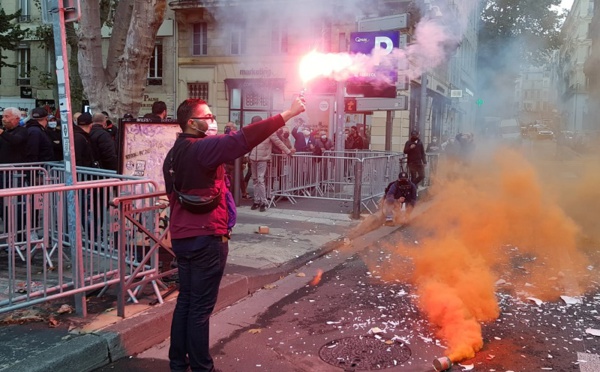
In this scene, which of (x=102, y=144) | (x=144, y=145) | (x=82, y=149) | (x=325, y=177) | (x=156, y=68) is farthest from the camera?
(x=156, y=68)

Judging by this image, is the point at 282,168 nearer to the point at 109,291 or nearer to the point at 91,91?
the point at 91,91

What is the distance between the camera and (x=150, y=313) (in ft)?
15.4

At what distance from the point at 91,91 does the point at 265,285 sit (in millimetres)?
4413

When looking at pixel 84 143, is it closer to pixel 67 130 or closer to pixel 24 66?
pixel 67 130

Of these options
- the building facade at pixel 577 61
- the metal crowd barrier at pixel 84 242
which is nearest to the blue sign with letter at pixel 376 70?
the metal crowd barrier at pixel 84 242

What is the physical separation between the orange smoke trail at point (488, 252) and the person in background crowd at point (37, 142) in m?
5.23

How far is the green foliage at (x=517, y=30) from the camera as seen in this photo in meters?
27.8

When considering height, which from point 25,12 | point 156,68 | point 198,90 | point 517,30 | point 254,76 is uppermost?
point 25,12

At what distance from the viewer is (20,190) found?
417cm

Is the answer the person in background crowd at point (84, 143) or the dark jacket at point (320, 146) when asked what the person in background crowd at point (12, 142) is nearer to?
the person in background crowd at point (84, 143)

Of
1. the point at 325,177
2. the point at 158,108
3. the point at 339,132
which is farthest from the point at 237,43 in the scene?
the point at 158,108

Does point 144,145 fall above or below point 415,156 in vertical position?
above

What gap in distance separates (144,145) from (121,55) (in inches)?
113

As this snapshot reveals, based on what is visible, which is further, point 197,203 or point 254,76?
point 254,76
